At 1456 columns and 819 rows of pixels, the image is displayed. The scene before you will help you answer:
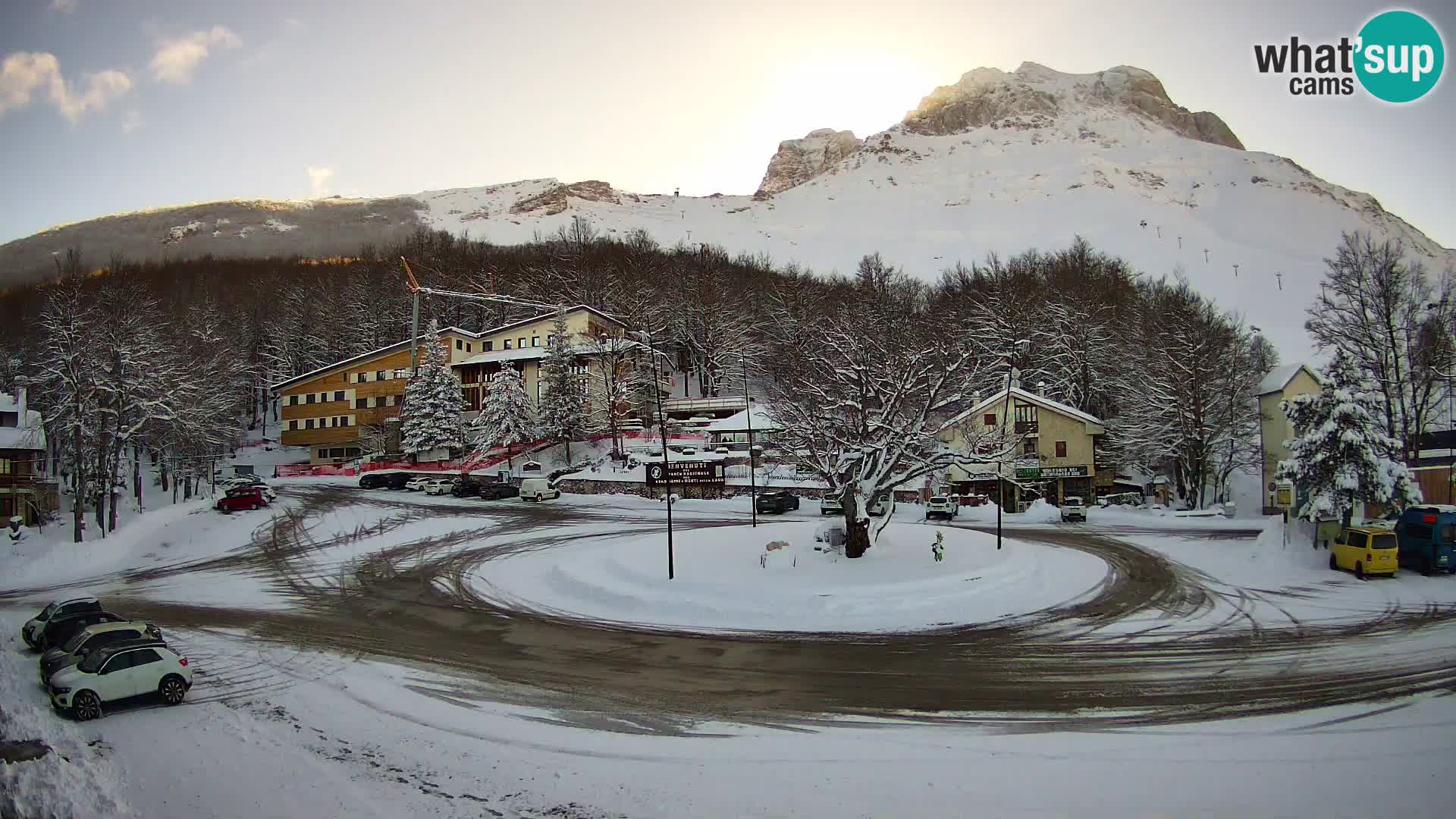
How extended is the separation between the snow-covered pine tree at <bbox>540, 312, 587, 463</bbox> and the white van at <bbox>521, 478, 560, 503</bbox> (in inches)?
413

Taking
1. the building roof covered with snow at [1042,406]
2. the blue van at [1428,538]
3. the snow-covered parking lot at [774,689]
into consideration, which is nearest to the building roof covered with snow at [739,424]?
the building roof covered with snow at [1042,406]

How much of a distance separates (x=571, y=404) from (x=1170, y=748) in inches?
2216

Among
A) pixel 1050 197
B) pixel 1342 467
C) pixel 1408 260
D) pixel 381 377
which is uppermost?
pixel 1050 197

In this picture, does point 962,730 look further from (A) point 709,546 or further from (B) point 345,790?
(A) point 709,546

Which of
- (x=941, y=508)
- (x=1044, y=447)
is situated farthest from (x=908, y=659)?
(x=1044, y=447)

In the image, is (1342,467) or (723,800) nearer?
(723,800)

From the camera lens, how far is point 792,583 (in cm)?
2316

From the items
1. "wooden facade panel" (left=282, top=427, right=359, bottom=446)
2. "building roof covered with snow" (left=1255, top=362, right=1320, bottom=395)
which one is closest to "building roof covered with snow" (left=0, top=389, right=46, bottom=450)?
"wooden facade panel" (left=282, top=427, right=359, bottom=446)

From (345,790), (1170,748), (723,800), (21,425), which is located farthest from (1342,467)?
(21,425)

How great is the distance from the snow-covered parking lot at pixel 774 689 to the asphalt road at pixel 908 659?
0.35 ft

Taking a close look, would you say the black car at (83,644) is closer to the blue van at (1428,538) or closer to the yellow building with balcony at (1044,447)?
the blue van at (1428,538)

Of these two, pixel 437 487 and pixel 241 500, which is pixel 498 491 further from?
pixel 241 500

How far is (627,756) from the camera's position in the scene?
1210cm

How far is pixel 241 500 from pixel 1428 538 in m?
57.3
